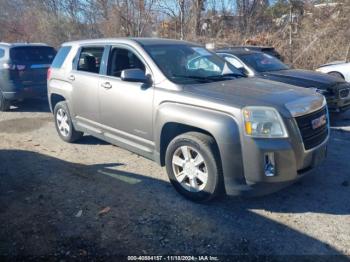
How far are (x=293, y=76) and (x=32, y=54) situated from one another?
6.61 m

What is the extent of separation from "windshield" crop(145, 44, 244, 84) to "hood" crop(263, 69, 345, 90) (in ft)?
8.94

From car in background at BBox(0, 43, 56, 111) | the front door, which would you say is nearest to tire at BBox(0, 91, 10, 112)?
car in background at BBox(0, 43, 56, 111)

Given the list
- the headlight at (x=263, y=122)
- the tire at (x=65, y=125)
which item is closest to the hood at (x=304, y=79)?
the headlight at (x=263, y=122)

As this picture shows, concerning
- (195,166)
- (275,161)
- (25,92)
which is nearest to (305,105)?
(275,161)

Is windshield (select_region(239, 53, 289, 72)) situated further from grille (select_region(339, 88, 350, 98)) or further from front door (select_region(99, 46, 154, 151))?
front door (select_region(99, 46, 154, 151))

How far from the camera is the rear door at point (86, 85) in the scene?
5328 millimetres

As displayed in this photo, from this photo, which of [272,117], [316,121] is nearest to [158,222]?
[272,117]

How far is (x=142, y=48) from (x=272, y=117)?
2065mm

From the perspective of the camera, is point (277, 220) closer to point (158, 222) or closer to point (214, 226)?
point (214, 226)

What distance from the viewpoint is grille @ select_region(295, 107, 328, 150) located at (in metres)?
3.68

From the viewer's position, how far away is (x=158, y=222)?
3.70 m

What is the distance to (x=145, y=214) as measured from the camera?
388 cm

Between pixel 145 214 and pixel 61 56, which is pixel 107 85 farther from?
pixel 145 214

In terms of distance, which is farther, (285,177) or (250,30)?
(250,30)
